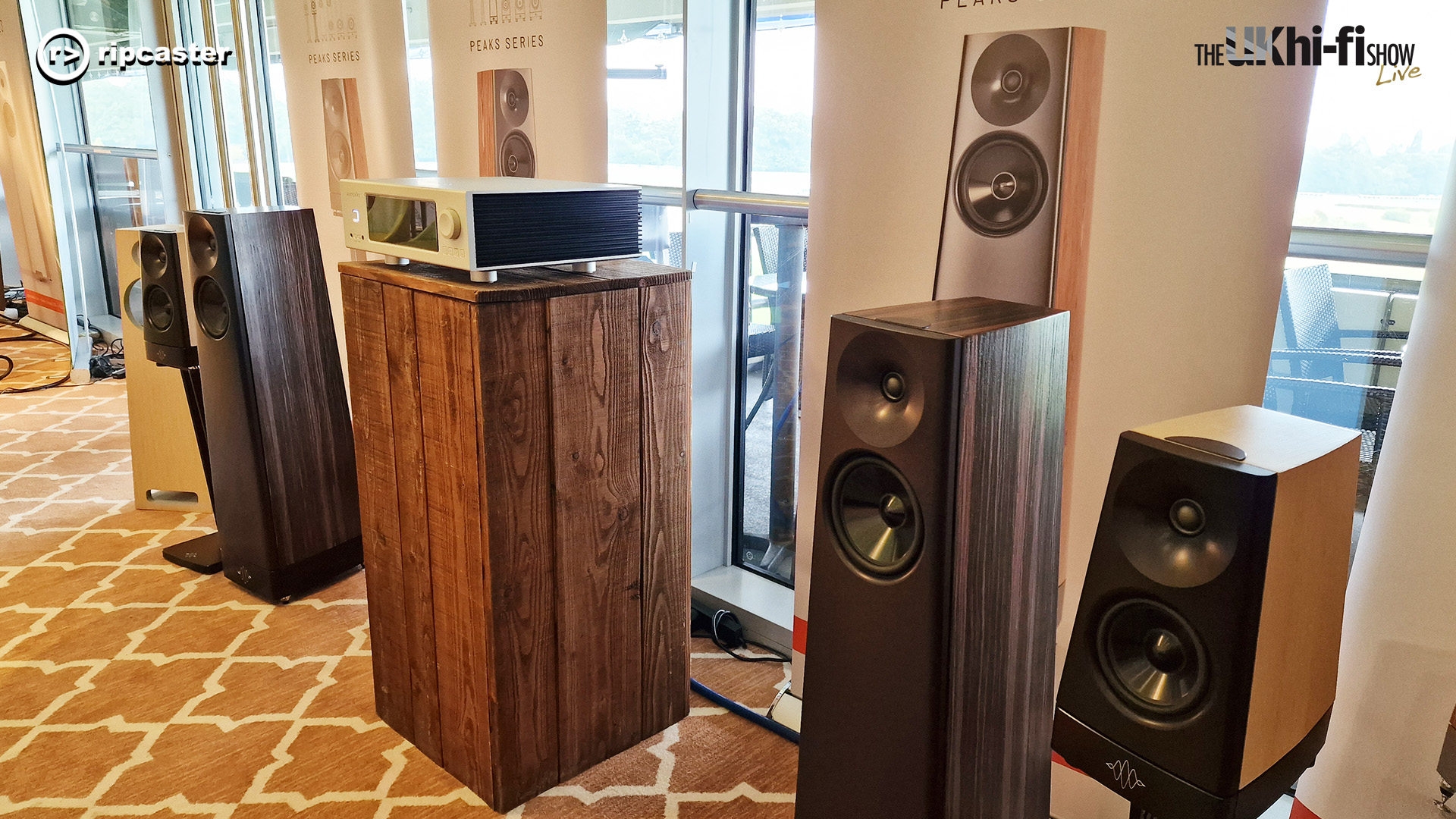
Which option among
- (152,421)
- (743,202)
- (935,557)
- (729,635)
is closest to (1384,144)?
(935,557)

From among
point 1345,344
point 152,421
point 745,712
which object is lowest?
point 745,712

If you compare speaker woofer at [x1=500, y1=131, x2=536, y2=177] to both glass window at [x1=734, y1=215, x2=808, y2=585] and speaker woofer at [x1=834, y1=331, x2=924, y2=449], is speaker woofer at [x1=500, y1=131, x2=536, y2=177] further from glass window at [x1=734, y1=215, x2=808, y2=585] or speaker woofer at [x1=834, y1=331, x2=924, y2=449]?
speaker woofer at [x1=834, y1=331, x2=924, y2=449]

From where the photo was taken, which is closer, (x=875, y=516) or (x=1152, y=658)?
(x=1152, y=658)

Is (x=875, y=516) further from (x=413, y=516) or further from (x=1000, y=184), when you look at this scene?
(x=413, y=516)

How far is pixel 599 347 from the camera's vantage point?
1.69 m

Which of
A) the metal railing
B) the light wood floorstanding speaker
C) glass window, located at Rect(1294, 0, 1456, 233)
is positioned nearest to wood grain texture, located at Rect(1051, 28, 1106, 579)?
glass window, located at Rect(1294, 0, 1456, 233)

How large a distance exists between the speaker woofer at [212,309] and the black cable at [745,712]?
4.57 ft

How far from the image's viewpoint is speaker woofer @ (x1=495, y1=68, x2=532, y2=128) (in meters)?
2.38

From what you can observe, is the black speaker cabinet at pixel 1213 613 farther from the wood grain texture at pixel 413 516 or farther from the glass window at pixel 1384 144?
the wood grain texture at pixel 413 516

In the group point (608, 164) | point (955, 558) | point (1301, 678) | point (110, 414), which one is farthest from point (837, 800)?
point (110, 414)

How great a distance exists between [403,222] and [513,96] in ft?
2.97

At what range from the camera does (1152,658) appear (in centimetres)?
100

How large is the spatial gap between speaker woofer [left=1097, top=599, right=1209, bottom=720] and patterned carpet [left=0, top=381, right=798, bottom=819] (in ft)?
2.95

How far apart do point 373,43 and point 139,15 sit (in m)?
2.24
